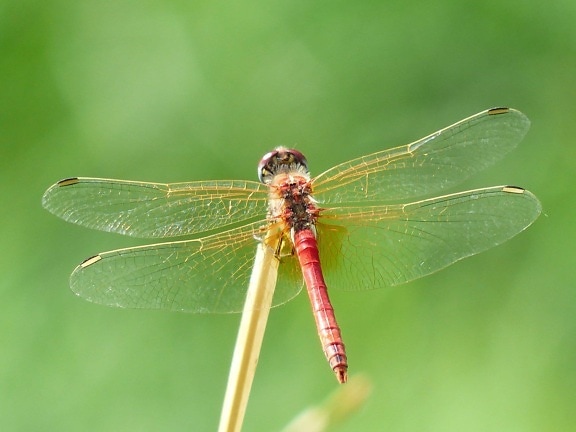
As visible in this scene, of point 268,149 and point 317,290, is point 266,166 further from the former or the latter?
point 268,149

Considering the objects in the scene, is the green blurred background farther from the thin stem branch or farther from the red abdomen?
the thin stem branch

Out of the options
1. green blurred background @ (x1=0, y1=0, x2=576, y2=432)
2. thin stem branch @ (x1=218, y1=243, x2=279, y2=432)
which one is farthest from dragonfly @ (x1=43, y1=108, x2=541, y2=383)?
green blurred background @ (x1=0, y1=0, x2=576, y2=432)

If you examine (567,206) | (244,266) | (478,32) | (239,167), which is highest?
(478,32)

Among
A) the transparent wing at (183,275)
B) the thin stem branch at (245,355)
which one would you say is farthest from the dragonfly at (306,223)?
the thin stem branch at (245,355)

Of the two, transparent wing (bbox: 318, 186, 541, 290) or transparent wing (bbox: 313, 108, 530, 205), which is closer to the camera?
transparent wing (bbox: 318, 186, 541, 290)

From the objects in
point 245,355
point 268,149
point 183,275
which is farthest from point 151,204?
point 268,149

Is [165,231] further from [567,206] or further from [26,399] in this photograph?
[567,206]

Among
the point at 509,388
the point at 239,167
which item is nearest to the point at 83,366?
the point at 239,167
